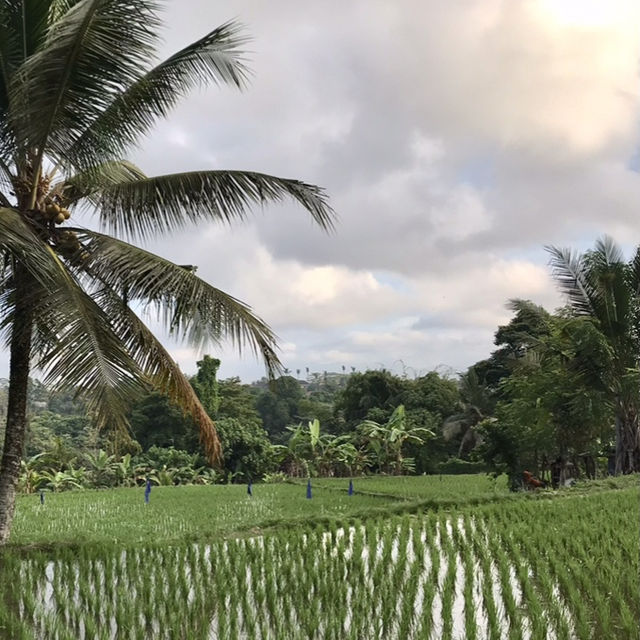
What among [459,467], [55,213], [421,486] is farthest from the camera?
[459,467]

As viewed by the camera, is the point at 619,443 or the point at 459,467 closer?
the point at 619,443

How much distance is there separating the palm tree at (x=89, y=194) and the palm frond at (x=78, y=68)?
1 cm

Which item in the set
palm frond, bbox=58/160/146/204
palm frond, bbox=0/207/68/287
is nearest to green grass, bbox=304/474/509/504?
palm frond, bbox=58/160/146/204

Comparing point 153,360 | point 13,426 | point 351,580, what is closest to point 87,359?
point 153,360

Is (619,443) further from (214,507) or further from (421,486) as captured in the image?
(214,507)

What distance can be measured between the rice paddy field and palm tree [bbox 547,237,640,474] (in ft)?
13.6

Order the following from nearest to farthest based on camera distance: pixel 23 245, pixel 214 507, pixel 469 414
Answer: pixel 23 245 < pixel 214 507 < pixel 469 414

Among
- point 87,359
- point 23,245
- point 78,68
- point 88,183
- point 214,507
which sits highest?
point 78,68

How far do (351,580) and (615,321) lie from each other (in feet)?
27.9

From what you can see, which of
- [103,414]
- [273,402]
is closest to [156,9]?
[103,414]

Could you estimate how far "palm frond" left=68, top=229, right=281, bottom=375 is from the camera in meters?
5.62

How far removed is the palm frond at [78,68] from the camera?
5.08 meters

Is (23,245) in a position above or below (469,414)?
above

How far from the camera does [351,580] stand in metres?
4.80
